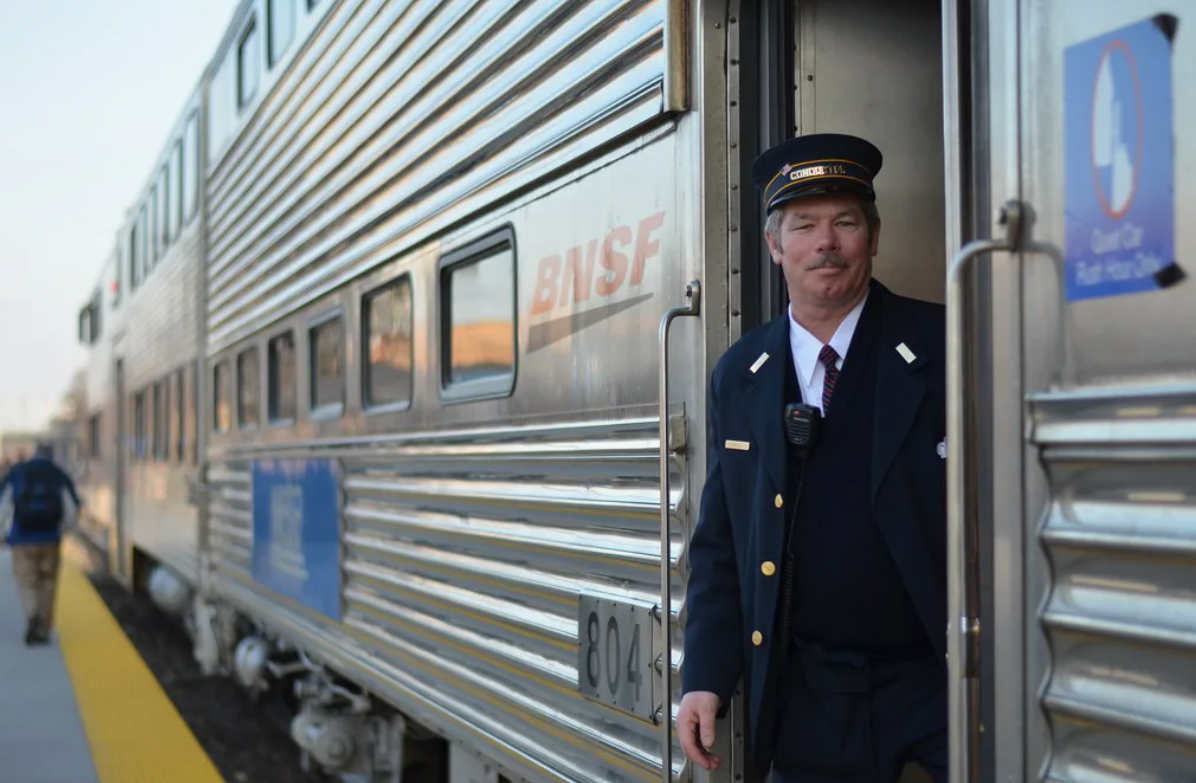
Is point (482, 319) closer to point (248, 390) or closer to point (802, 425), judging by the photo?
point (802, 425)

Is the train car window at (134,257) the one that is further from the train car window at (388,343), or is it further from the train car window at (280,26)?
the train car window at (388,343)

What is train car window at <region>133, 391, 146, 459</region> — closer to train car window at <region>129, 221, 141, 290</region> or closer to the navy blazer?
train car window at <region>129, 221, 141, 290</region>

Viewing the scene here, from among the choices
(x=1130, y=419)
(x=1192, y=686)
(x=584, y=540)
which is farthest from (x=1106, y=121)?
(x=584, y=540)

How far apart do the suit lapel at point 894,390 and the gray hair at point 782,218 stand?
7.4 inches

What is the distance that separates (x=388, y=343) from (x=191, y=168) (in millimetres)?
5437

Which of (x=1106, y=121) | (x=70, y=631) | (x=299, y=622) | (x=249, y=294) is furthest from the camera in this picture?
(x=70, y=631)

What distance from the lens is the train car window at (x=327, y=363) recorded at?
203 inches

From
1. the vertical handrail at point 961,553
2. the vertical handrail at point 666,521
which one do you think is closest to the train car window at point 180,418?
the vertical handrail at point 666,521

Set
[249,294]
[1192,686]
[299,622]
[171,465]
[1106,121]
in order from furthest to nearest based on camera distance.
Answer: [171,465], [249,294], [299,622], [1106,121], [1192,686]

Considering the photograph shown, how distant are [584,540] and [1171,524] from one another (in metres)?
1.67

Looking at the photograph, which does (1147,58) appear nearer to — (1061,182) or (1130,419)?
(1061,182)

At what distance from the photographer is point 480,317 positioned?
3.70m

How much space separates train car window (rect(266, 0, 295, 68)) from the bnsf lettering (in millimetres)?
3388

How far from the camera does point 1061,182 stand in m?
1.65
